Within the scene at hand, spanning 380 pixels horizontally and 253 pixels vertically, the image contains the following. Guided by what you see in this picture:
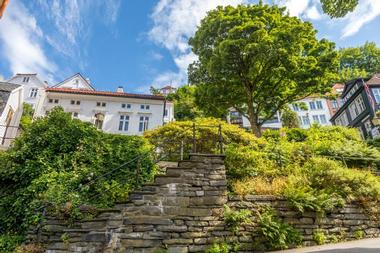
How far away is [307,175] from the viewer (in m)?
7.36

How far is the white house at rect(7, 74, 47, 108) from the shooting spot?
30.6 meters

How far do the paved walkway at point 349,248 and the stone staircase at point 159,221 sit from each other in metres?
2.04

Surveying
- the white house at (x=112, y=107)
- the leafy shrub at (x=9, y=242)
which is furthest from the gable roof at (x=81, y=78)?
the leafy shrub at (x=9, y=242)

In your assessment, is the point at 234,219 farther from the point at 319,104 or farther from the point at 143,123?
the point at 319,104

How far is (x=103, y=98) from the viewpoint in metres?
25.2

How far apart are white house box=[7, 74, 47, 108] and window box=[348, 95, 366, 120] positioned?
128ft

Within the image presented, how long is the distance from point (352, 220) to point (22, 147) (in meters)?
10.5

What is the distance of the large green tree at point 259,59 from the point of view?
14508mm

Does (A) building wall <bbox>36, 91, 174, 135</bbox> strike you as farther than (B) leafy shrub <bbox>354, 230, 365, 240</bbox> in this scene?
Yes

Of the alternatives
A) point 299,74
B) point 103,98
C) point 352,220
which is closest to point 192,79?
point 299,74

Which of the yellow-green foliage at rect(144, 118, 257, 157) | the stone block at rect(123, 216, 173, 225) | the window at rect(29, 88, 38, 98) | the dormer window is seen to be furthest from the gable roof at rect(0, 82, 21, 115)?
the stone block at rect(123, 216, 173, 225)

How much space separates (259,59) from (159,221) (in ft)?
40.4

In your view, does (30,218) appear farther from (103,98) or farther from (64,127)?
(103,98)

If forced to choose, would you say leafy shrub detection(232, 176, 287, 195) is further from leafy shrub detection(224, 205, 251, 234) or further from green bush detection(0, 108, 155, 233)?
green bush detection(0, 108, 155, 233)
